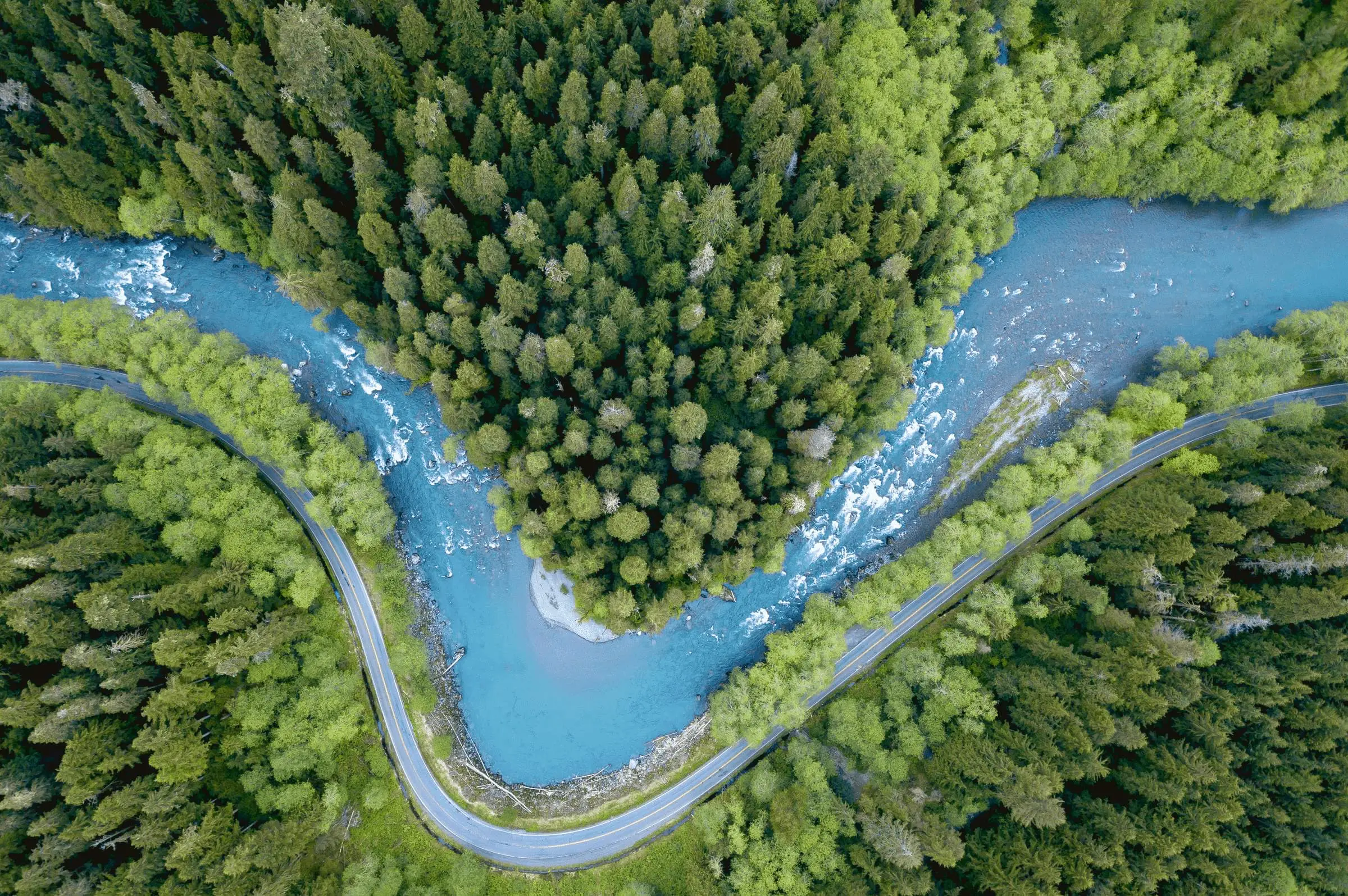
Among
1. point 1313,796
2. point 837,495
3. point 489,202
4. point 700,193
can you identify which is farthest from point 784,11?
point 1313,796

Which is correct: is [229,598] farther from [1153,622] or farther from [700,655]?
[1153,622]

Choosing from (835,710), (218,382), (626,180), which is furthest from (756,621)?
(218,382)

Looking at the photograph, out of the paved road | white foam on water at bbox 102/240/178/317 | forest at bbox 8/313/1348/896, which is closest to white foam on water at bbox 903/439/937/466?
forest at bbox 8/313/1348/896

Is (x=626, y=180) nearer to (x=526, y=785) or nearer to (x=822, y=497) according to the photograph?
(x=822, y=497)

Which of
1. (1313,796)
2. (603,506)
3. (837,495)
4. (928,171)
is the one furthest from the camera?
(837,495)

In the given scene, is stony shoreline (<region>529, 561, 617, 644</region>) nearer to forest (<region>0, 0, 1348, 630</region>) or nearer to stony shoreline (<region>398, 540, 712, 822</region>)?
stony shoreline (<region>398, 540, 712, 822</region>)

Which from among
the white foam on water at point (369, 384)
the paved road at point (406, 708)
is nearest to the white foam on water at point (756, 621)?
the paved road at point (406, 708)

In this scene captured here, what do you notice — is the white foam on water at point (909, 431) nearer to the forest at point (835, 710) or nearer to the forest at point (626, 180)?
the forest at point (626, 180)
